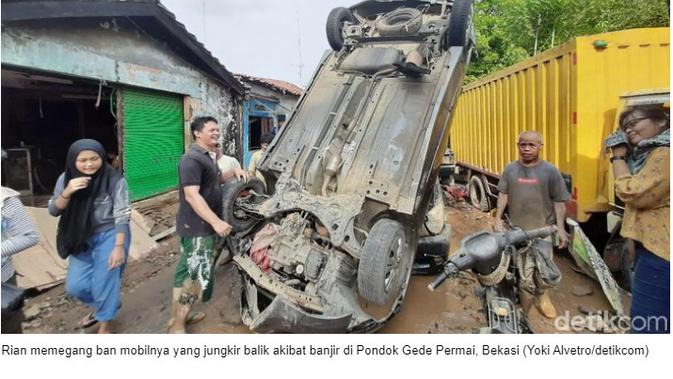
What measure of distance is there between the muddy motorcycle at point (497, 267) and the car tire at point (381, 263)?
0.27 m

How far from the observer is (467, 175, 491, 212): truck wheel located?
21.0 feet

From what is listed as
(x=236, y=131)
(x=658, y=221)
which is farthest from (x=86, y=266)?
(x=236, y=131)

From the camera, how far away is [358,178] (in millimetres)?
2762

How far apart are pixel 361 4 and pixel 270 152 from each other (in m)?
2.03

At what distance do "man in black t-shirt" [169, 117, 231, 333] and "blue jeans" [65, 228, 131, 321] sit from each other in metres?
0.40

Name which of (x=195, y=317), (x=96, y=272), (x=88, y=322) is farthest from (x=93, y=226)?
(x=195, y=317)

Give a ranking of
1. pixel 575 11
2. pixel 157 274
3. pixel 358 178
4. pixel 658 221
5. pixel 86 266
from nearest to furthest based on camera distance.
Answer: pixel 658 221
pixel 86 266
pixel 358 178
pixel 157 274
pixel 575 11

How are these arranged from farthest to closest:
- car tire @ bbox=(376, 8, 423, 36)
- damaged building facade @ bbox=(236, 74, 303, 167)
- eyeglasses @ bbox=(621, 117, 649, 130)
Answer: damaged building facade @ bbox=(236, 74, 303, 167)
car tire @ bbox=(376, 8, 423, 36)
eyeglasses @ bbox=(621, 117, 649, 130)

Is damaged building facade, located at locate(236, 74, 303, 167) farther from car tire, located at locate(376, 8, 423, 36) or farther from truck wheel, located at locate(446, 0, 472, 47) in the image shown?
truck wheel, located at locate(446, 0, 472, 47)

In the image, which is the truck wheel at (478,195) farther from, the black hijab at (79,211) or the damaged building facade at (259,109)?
the black hijab at (79,211)

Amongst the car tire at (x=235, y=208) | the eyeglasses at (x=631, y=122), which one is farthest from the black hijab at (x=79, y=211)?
the eyeglasses at (x=631, y=122)

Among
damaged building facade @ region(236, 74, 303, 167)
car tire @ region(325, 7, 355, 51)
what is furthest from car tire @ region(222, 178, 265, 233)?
damaged building facade @ region(236, 74, 303, 167)

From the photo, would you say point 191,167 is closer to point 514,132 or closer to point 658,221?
point 658,221

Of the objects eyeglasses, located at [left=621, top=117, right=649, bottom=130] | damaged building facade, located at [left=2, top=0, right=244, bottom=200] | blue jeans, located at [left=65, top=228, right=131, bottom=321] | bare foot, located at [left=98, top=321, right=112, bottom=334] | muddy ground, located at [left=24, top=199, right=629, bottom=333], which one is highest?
damaged building facade, located at [left=2, top=0, right=244, bottom=200]
